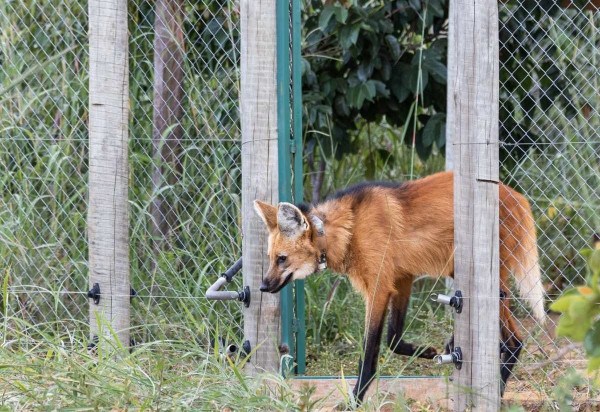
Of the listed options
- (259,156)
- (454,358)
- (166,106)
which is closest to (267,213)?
(259,156)

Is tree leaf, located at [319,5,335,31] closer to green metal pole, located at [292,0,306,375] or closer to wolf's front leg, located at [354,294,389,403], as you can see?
green metal pole, located at [292,0,306,375]

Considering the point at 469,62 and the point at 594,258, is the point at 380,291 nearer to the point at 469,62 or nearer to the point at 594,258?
the point at 469,62

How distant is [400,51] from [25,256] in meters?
2.49

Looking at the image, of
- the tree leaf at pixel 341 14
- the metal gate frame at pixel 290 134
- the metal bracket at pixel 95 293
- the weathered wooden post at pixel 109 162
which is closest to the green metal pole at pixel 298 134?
the metal gate frame at pixel 290 134

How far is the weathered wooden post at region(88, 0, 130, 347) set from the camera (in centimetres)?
393

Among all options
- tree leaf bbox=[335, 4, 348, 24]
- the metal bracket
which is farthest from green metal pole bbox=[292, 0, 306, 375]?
the metal bracket

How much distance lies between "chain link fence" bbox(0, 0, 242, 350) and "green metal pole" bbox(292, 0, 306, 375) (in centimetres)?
52

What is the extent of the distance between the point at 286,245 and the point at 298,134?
→ 0.53 m

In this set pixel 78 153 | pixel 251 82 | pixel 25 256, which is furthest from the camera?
pixel 78 153

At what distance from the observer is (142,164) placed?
501 centimetres

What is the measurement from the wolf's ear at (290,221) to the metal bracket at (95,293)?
0.94m

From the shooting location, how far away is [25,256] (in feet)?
15.2

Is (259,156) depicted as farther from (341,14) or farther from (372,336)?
(341,14)

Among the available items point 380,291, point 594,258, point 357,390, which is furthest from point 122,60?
point 594,258
